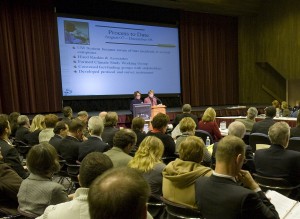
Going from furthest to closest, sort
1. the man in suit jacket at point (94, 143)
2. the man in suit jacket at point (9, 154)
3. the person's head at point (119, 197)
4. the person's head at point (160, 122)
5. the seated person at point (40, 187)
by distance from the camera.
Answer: the person's head at point (160, 122)
the man in suit jacket at point (94, 143)
the man in suit jacket at point (9, 154)
the seated person at point (40, 187)
the person's head at point (119, 197)

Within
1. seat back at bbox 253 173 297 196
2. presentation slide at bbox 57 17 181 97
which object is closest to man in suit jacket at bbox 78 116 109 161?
seat back at bbox 253 173 297 196

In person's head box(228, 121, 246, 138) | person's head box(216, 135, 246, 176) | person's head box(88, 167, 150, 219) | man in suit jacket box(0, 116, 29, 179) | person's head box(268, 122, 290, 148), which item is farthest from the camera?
person's head box(228, 121, 246, 138)

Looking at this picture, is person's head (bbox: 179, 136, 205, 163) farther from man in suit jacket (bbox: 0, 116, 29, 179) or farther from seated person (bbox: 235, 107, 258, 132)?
seated person (bbox: 235, 107, 258, 132)

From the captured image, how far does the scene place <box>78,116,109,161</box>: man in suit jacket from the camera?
11.2 ft

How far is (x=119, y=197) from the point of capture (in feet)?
2.55

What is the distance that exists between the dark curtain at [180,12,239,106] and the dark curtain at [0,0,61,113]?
4844mm

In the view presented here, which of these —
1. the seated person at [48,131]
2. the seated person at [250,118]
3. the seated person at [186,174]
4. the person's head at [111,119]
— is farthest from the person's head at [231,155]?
the seated person at [250,118]

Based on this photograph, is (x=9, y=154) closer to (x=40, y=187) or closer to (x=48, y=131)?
(x=40, y=187)

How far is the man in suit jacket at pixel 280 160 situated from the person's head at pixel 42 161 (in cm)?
182

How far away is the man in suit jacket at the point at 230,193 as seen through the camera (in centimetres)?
156

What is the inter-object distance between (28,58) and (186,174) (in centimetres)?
768

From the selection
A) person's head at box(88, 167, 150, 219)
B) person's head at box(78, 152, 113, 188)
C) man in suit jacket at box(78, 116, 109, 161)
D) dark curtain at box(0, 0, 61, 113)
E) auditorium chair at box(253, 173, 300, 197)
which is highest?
dark curtain at box(0, 0, 61, 113)

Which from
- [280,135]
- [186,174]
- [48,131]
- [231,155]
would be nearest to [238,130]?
[280,135]

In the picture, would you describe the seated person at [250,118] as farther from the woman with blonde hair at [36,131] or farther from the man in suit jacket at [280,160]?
the woman with blonde hair at [36,131]
